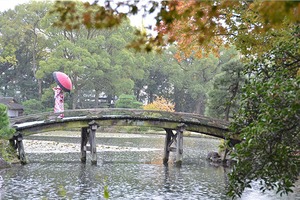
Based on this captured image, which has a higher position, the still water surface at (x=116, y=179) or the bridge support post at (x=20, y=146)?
the bridge support post at (x=20, y=146)

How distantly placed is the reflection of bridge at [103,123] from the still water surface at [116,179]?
1.10m

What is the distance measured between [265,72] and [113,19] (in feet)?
19.1

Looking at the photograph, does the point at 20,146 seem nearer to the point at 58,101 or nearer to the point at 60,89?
the point at 58,101

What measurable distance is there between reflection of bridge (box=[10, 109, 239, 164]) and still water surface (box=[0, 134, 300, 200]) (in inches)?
43.4

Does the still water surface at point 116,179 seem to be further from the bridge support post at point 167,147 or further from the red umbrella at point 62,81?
the red umbrella at point 62,81

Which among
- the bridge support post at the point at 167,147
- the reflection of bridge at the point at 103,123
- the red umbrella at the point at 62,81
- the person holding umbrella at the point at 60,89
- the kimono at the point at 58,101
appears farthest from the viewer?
the red umbrella at the point at 62,81

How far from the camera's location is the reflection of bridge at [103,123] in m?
21.6

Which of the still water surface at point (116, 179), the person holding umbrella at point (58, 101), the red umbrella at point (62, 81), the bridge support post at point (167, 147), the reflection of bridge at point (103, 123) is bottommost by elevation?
the still water surface at point (116, 179)

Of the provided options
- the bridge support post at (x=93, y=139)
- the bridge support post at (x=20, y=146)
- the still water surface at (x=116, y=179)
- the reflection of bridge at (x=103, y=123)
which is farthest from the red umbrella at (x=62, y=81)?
the bridge support post at (x=20, y=146)

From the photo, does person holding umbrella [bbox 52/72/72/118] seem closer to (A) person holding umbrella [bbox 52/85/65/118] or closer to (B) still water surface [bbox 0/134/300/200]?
(A) person holding umbrella [bbox 52/85/65/118]

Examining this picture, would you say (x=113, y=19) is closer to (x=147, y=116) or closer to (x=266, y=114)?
(x=266, y=114)

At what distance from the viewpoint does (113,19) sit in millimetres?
4363

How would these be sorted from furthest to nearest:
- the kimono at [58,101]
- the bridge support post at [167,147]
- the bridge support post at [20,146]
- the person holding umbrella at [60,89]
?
the person holding umbrella at [60,89] → the kimono at [58,101] → the bridge support post at [167,147] → the bridge support post at [20,146]

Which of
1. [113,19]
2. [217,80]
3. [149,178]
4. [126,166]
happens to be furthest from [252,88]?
[217,80]
